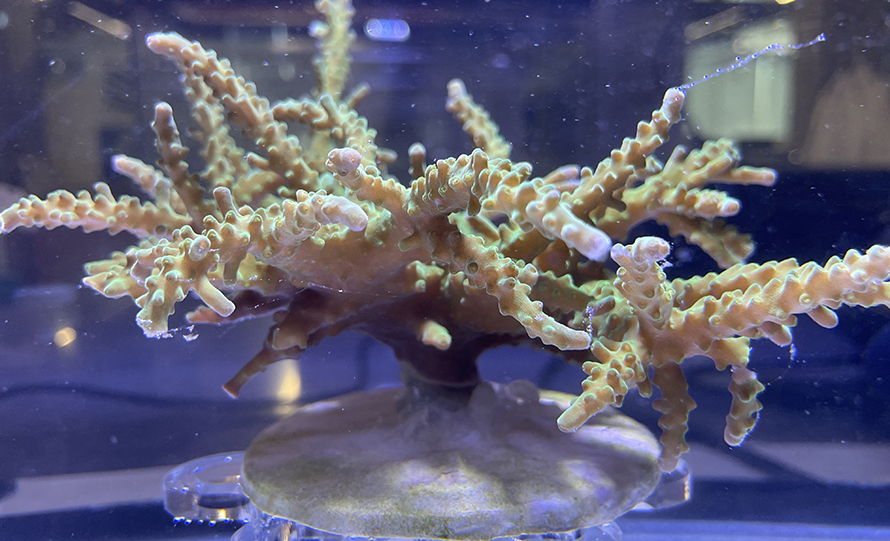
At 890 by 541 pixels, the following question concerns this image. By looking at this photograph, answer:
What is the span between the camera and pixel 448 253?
1093 millimetres

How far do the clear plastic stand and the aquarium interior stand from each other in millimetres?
227

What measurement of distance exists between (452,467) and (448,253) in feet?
1.78

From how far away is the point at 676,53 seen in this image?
2.19m

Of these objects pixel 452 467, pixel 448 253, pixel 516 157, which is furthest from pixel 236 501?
pixel 516 157

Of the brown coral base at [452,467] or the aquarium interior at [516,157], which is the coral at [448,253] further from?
the aquarium interior at [516,157]

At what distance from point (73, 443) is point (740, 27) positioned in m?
2.96

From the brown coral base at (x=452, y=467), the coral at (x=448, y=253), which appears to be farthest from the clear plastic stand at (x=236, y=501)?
the coral at (x=448, y=253)

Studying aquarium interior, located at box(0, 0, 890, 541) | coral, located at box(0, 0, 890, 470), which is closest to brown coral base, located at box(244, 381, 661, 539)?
coral, located at box(0, 0, 890, 470)

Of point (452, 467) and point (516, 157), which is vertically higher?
point (516, 157)

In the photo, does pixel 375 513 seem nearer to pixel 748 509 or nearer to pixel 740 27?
pixel 748 509

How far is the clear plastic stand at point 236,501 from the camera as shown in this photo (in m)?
1.46

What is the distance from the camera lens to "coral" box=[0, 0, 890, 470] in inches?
39.0

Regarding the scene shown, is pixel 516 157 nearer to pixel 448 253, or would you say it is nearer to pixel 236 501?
pixel 448 253

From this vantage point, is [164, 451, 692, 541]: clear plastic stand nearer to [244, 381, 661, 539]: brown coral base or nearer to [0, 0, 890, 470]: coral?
[244, 381, 661, 539]: brown coral base
